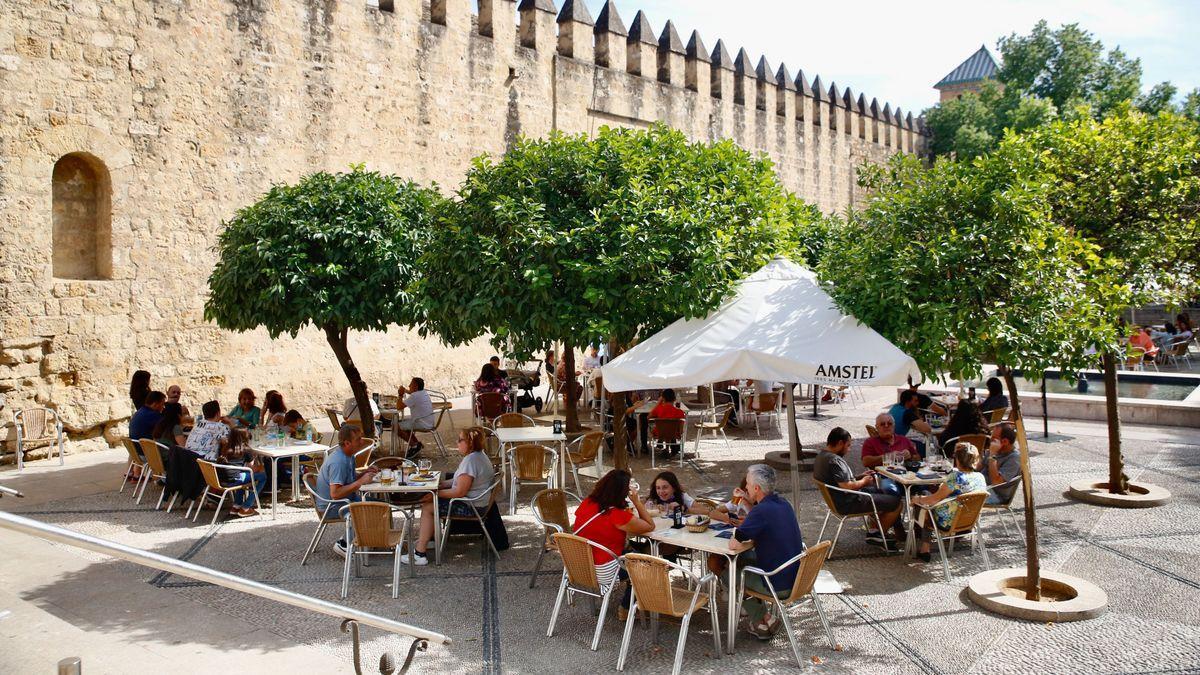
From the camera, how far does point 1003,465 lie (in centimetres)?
752

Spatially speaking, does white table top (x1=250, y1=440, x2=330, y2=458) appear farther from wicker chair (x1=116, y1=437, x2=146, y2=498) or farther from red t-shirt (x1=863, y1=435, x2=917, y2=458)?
red t-shirt (x1=863, y1=435, x2=917, y2=458)

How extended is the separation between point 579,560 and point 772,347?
2078mm

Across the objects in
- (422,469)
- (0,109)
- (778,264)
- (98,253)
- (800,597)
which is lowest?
(800,597)

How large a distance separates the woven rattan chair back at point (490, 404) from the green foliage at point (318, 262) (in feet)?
7.23

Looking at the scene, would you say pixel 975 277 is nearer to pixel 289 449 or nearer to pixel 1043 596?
pixel 1043 596

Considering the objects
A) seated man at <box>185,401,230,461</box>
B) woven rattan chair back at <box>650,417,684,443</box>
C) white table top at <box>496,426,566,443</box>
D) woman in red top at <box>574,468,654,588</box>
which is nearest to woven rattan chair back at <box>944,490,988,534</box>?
woman in red top at <box>574,468,654,588</box>

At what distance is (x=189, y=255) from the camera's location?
12.9 metres

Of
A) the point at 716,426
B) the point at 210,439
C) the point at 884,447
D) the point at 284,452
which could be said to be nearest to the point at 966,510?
the point at 884,447

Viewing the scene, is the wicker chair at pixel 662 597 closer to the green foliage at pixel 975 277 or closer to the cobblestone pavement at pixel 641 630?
the cobblestone pavement at pixel 641 630

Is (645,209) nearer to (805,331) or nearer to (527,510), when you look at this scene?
(805,331)

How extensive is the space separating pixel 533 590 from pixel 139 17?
10.4 metres

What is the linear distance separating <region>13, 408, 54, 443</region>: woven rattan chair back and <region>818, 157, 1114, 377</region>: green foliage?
391 inches

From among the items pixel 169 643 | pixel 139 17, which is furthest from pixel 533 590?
pixel 139 17

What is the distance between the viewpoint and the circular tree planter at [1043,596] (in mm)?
5715
